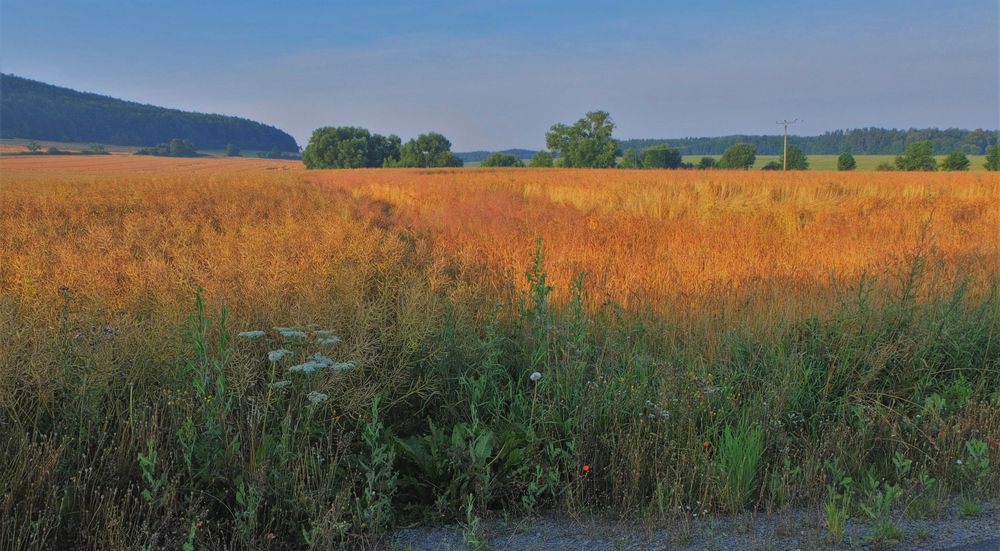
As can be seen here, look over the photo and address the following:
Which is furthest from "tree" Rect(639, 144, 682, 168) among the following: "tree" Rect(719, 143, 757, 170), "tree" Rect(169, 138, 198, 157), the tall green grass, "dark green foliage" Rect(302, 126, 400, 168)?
the tall green grass

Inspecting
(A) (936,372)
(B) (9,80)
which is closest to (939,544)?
(A) (936,372)

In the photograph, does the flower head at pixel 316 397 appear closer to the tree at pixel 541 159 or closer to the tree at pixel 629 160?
the tree at pixel 629 160

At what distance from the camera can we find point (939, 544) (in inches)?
117

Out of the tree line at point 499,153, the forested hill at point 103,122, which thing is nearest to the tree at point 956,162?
the tree line at point 499,153

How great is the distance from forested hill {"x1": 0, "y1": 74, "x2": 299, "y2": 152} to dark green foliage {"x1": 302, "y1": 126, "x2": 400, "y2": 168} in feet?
27.1

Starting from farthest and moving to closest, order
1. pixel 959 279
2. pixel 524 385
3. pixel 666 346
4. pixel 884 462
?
pixel 959 279, pixel 666 346, pixel 524 385, pixel 884 462

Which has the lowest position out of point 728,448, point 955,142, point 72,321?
point 728,448

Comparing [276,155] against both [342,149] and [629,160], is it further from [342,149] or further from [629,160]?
[629,160]

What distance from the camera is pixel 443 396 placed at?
14.7 feet

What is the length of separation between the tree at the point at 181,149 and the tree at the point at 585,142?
56.2 m

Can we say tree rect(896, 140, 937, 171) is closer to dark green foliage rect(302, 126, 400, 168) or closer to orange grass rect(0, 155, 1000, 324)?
orange grass rect(0, 155, 1000, 324)

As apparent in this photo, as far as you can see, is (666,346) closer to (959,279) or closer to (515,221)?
(959,279)

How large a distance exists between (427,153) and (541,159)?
69.3ft

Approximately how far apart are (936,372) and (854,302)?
89cm
